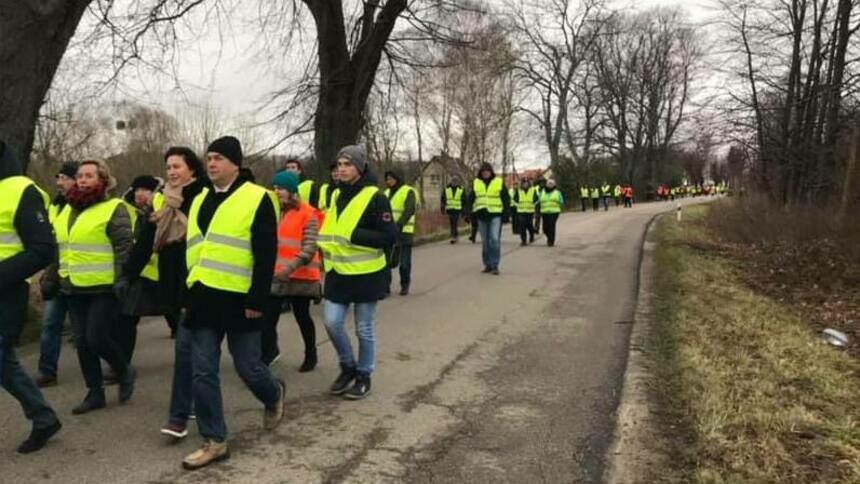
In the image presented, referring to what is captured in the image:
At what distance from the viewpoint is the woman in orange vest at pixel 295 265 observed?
6121 millimetres

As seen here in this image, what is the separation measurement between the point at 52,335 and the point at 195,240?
8.34 feet

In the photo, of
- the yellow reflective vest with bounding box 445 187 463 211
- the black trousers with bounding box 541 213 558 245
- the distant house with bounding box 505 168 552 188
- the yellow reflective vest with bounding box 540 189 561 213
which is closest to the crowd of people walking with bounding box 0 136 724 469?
→ the yellow reflective vest with bounding box 445 187 463 211

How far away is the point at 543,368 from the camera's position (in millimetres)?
6828

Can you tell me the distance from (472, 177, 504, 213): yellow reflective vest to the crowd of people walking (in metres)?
6.96

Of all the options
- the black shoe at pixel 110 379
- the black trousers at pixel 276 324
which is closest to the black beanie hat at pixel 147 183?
Answer: the black trousers at pixel 276 324

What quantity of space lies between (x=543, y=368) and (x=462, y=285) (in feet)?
17.0

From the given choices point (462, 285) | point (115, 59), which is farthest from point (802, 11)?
point (115, 59)

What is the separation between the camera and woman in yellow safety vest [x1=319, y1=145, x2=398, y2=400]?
554cm

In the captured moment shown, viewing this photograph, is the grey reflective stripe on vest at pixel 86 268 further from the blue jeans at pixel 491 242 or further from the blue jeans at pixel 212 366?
the blue jeans at pixel 491 242

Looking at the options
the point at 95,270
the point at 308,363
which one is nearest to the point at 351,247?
the point at 308,363

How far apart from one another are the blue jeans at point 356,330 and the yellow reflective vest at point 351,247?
287 millimetres

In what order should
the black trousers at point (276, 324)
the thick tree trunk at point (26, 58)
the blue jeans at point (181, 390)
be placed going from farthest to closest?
the thick tree trunk at point (26, 58) < the black trousers at point (276, 324) < the blue jeans at point (181, 390)

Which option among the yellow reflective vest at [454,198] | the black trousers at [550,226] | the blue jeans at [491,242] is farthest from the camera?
the yellow reflective vest at [454,198]

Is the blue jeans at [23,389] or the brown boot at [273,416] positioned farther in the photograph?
the brown boot at [273,416]
